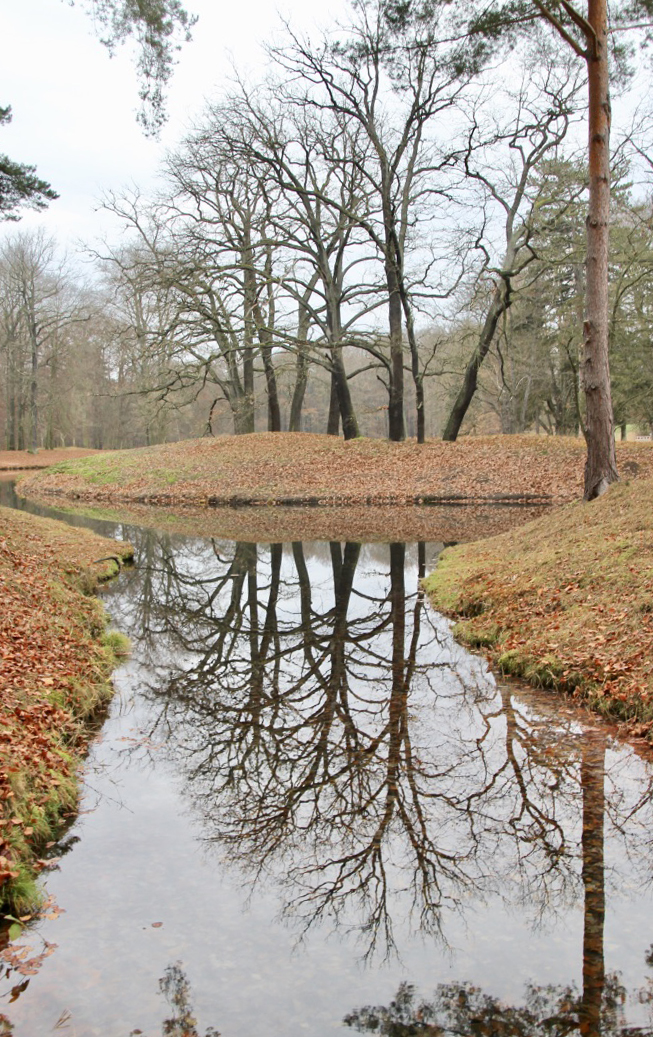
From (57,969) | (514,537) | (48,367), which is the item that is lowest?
(57,969)

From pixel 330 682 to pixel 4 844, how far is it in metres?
3.80

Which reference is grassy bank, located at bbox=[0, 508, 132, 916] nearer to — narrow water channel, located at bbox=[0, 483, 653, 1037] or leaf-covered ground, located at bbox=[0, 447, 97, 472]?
narrow water channel, located at bbox=[0, 483, 653, 1037]

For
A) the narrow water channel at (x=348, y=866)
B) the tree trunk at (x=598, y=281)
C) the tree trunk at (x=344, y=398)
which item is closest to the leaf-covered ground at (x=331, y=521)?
the tree trunk at (x=598, y=281)

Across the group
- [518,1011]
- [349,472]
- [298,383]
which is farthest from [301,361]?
[518,1011]

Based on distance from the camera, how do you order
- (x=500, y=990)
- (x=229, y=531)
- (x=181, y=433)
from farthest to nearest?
(x=181, y=433)
(x=229, y=531)
(x=500, y=990)

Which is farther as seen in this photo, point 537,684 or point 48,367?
point 48,367

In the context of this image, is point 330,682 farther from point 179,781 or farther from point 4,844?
point 4,844

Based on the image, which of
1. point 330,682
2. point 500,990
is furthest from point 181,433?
point 500,990

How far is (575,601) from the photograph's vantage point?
864 centimetres

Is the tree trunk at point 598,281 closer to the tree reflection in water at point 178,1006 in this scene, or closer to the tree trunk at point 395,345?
the tree reflection in water at point 178,1006

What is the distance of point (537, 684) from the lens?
758 cm

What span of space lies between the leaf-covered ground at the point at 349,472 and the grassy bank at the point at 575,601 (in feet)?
34.5

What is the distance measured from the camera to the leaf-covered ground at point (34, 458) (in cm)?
4781

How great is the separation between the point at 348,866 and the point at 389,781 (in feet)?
3.53
